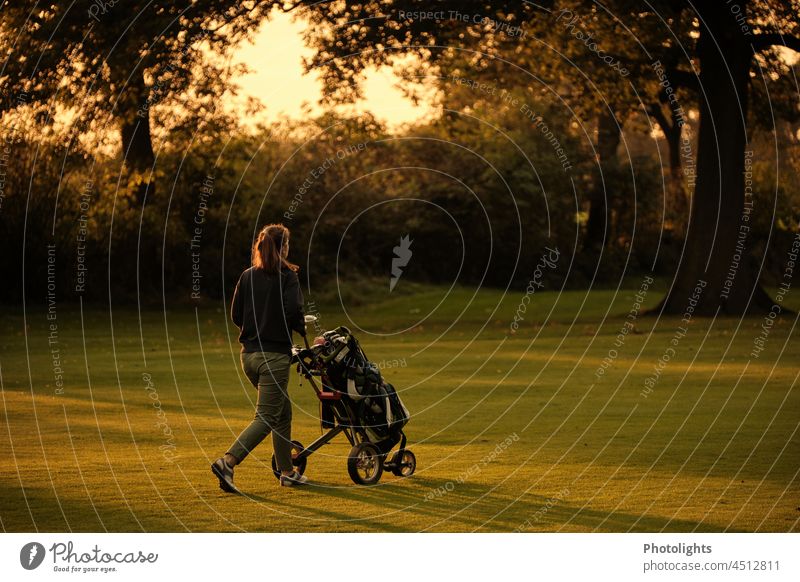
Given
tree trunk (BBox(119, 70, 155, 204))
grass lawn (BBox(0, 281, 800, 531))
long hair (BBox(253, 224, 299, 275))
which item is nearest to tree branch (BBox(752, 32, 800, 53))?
grass lawn (BBox(0, 281, 800, 531))

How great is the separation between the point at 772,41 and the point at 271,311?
26867mm

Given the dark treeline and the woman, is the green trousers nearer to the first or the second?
the woman

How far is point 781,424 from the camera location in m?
15.7

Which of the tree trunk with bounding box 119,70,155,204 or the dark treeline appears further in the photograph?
the tree trunk with bounding box 119,70,155,204

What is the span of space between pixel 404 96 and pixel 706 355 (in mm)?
13507

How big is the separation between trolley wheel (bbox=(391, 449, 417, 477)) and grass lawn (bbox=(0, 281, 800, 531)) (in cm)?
15

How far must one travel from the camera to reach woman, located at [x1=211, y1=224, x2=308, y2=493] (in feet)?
36.3

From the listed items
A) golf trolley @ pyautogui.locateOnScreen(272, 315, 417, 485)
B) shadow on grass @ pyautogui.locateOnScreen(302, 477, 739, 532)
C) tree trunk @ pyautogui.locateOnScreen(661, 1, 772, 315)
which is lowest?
shadow on grass @ pyautogui.locateOnScreen(302, 477, 739, 532)

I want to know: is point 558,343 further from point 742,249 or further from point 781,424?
point 781,424

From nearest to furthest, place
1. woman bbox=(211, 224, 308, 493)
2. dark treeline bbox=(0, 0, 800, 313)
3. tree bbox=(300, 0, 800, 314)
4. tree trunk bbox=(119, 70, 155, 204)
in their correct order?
1. woman bbox=(211, 224, 308, 493)
2. dark treeline bbox=(0, 0, 800, 313)
3. tree trunk bbox=(119, 70, 155, 204)
4. tree bbox=(300, 0, 800, 314)

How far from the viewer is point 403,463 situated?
1211 cm

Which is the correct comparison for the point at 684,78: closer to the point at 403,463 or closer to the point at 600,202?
the point at 600,202

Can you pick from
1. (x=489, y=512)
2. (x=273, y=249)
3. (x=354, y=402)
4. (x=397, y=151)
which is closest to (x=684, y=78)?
(x=397, y=151)
